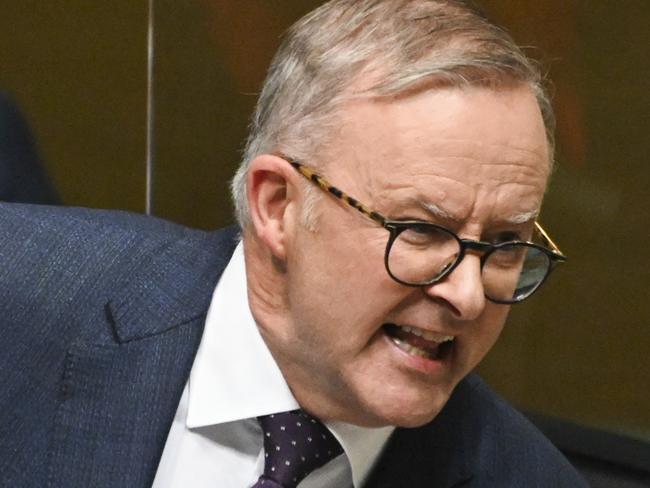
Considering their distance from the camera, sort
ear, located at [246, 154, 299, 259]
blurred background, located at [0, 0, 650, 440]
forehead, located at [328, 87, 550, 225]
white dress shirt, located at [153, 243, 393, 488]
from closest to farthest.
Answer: forehead, located at [328, 87, 550, 225], ear, located at [246, 154, 299, 259], white dress shirt, located at [153, 243, 393, 488], blurred background, located at [0, 0, 650, 440]

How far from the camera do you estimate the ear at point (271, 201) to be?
181 centimetres

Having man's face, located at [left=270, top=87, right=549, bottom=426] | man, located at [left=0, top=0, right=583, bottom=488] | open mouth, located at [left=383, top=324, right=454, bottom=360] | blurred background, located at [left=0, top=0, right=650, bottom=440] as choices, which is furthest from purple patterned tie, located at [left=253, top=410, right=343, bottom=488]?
blurred background, located at [left=0, top=0, right=650, bottom=440]

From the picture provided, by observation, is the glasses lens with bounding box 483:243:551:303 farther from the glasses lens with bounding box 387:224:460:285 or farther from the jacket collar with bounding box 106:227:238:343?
the jacket collar with bounding box 106:227:238:343

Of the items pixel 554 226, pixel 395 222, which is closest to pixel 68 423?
pixel 395 222

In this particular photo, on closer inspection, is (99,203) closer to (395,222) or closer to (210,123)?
(210,123)

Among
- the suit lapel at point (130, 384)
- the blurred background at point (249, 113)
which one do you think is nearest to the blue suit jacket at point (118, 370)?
the suit lapel at point (130, 384)

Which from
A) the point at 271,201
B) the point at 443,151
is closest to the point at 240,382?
the point at 271,201

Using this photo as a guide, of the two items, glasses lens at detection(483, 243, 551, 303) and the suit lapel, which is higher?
glasses lens at detection(483, 243, 551, 303)

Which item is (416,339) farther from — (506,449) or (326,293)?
(506,449)

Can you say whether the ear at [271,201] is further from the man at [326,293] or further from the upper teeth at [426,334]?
the upper teeth at [426,334]

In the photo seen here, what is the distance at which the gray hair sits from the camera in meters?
1.72

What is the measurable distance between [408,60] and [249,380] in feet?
1.83

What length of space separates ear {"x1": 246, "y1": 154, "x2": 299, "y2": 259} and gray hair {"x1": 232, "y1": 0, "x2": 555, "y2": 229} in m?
0.03

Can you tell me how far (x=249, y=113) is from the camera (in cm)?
332
